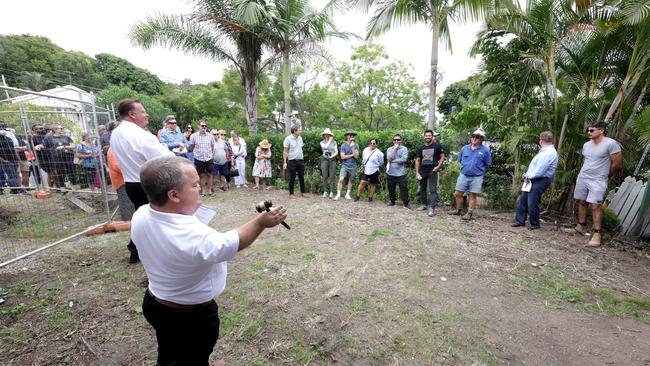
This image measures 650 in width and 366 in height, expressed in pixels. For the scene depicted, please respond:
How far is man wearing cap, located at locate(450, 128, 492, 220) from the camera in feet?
19.2

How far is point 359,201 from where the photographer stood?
7562mm

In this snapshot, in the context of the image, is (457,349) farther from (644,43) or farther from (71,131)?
(71,131)

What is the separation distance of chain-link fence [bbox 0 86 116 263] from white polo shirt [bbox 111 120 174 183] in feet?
8.51

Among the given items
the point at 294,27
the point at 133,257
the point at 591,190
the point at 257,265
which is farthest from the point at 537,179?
the point at 294,27

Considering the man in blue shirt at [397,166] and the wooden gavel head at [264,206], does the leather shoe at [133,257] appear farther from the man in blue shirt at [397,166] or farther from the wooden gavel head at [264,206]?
the man in blue shirt at [397,166]

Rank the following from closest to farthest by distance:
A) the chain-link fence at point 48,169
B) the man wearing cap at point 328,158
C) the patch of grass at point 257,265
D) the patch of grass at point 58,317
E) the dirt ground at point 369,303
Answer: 1. the dirt ground at point 369,303
2. the patch of grass at point 58,317
3. the patch of grass at point 257,265
4. the chain-link fence at point 48,169
5. the man wearing cap at point 328,158

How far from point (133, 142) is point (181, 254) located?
2252 mm

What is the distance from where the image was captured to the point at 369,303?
3.03m

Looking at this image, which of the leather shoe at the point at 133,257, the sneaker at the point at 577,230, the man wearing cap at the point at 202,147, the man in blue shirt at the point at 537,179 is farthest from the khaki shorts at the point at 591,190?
the man wearing cap at the point at 202,147

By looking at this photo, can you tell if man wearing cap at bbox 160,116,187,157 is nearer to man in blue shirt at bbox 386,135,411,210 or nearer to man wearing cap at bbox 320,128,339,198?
man wearing cap at bbox 320,128,339,198

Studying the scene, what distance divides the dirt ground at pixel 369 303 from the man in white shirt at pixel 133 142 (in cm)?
126

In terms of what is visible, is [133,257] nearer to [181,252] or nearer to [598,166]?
[181,252]

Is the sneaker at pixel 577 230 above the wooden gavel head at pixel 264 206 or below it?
below

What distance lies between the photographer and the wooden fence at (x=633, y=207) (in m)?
4.85
